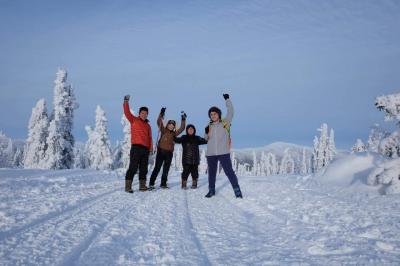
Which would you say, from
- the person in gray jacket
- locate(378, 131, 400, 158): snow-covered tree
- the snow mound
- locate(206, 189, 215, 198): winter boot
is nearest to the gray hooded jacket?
the person in gray jacket

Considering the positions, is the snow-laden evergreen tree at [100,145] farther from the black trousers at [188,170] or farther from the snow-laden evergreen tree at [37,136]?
the black trousers at [188,170]

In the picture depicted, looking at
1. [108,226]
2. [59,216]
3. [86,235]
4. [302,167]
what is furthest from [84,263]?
[302,167]

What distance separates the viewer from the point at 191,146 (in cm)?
1121

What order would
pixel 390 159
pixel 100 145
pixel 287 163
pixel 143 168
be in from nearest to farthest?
pixel 390 159 < pixel 143 168 < pixel 100 145 < pixel 287 163

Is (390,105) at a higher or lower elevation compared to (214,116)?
higher

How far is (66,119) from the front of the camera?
37.7 meters

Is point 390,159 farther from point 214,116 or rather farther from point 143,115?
point 143,115

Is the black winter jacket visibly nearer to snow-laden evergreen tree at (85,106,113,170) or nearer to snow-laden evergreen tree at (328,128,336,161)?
snow-laden evergreen tree at (85,106,113,170)

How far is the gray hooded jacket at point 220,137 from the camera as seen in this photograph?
836cm

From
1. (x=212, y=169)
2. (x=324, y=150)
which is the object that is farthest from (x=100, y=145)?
(x=324, y=150)

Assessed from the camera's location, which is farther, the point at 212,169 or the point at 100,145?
the point at 100,145

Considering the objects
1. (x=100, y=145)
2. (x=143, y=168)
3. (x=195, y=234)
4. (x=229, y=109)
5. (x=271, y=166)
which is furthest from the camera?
(x=271, y=166)

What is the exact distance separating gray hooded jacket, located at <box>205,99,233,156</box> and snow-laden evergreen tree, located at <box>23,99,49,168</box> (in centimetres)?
3402

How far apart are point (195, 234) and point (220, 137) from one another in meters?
4.48
